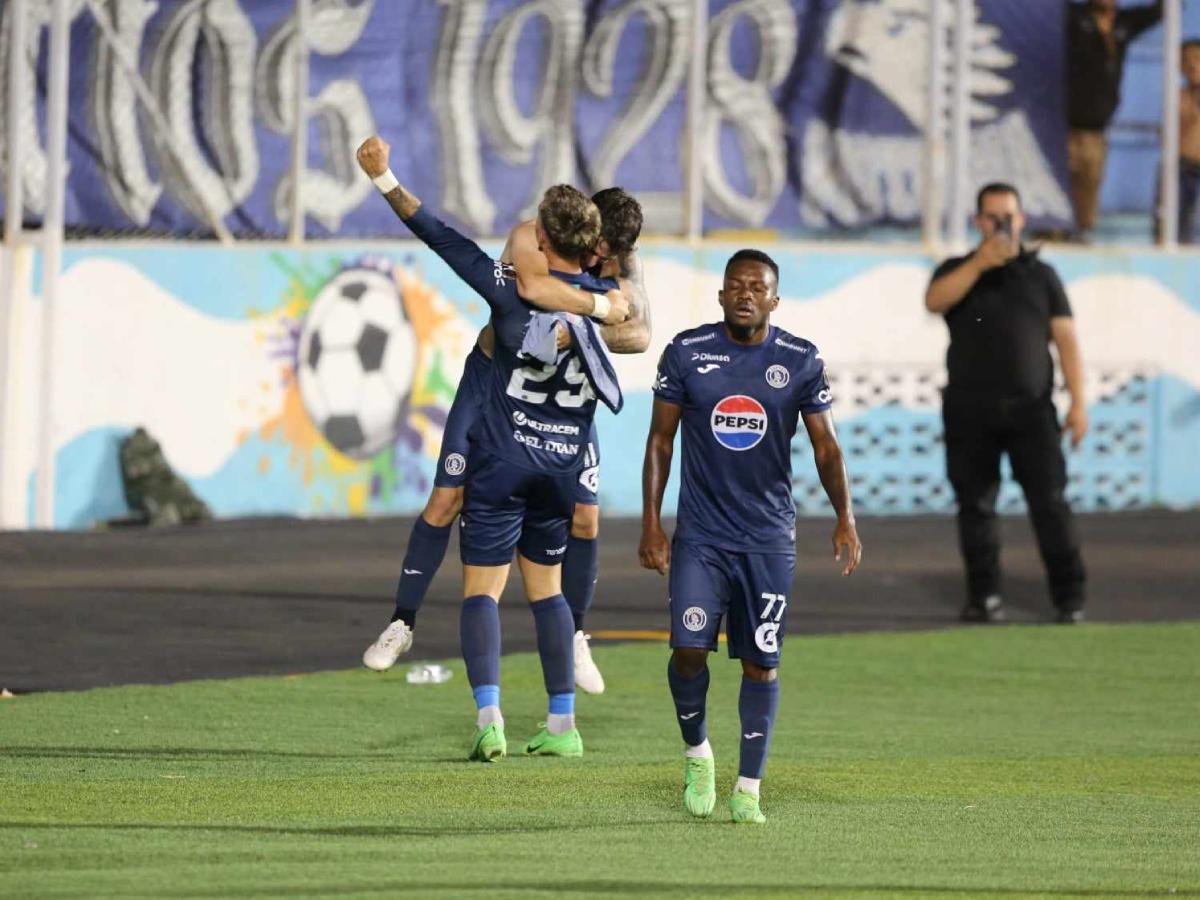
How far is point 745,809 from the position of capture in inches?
313

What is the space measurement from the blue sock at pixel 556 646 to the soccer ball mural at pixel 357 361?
9.49m

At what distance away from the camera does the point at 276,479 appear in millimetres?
18688

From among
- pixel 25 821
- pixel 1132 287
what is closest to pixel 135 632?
pixel 25 821

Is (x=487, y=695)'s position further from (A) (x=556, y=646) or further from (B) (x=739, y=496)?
(B) (x=739, y=496)

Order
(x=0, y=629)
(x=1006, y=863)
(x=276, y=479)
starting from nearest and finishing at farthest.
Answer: (x=1006, y=863) → (x=0, y=629) → (x=276, y=479)

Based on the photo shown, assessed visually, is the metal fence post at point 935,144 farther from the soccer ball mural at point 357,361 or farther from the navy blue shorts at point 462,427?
the navy blue shorts at point 462,427

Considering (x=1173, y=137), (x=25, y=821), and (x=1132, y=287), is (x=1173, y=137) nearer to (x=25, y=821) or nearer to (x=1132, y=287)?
(x=1132, y=287)

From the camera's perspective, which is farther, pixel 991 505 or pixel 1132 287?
pixel 1132 287

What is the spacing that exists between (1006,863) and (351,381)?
12206mm

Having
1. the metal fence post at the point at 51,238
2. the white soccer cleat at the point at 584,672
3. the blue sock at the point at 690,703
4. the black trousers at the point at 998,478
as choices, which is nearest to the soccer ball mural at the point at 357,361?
the metal fence post at the point at 51,238

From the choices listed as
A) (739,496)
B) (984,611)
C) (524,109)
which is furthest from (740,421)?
(524,109)

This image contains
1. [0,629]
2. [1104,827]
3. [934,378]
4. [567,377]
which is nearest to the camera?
[1104,827]

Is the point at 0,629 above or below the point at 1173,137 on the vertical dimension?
below

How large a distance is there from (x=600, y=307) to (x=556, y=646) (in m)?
1.34
